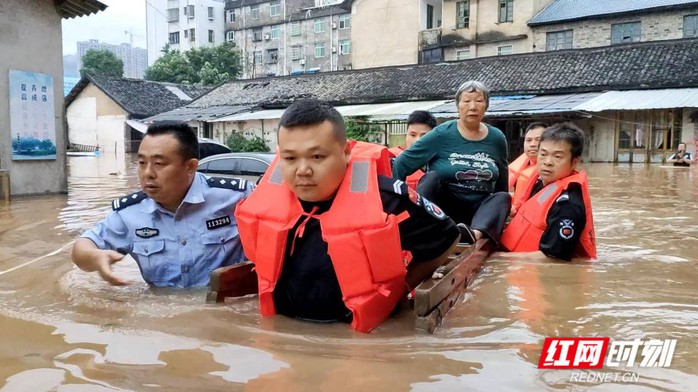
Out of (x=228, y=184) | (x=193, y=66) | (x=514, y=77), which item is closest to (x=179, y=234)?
(x=228, y=184)

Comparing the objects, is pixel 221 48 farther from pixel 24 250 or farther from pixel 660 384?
pixel 660 384

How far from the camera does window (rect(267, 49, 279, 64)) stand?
47.1 m

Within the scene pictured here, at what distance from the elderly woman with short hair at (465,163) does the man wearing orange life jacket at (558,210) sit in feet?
0.55

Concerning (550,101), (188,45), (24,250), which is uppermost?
(188,45)

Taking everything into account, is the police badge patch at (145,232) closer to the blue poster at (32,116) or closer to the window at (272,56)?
the blue poster at (32,116)

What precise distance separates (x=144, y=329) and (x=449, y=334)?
1355 mm

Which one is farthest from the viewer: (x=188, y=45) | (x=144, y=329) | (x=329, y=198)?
(x=188, y=45)

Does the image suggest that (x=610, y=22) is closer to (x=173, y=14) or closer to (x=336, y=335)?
(x=336, y=335)

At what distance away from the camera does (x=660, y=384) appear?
1993mm

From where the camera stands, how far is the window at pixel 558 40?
26969mm

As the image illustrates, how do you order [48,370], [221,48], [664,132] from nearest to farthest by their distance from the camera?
[48,370]
[664,132]
[221,48]

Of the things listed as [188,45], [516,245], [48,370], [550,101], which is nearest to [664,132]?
[550,101]

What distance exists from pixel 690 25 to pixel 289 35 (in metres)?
29.1

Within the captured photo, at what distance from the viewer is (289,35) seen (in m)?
45.8
